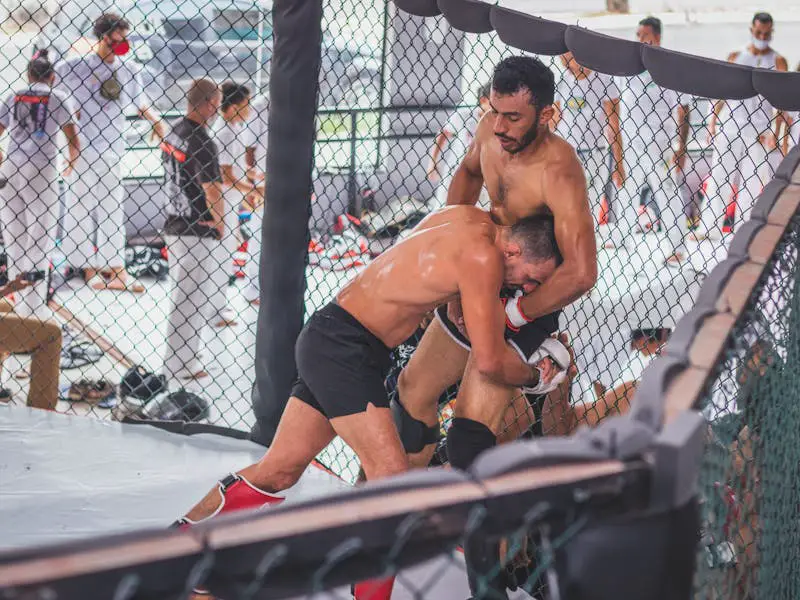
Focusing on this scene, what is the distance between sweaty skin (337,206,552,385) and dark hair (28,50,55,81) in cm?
332

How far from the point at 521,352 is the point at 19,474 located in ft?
6.89

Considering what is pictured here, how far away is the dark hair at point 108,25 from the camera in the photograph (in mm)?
6047

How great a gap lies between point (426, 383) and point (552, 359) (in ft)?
1.59

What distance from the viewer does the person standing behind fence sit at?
16.8ft

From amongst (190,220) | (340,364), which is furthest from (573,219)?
(190,220)

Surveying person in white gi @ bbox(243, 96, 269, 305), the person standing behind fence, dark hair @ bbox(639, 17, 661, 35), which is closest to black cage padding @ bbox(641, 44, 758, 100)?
the person standing behind fence

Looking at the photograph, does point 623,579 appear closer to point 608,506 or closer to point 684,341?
point 608,506

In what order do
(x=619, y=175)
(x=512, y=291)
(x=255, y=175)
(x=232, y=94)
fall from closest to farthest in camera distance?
1. (x=512, y=291)
2. (x=232, y=94)
3. (x=255, y=175)
4. (x=619, y=175)

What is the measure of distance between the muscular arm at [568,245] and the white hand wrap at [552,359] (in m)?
0.12

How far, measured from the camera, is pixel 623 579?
4.04ft

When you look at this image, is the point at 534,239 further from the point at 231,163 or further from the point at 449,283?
the point at 231,163

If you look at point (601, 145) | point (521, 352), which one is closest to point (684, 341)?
point (521, 352)

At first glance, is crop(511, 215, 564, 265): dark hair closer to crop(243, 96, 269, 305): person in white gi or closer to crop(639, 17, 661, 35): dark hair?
crop(243, 96, 269, 305): person in white gi

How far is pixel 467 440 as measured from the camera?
3.17 meters
